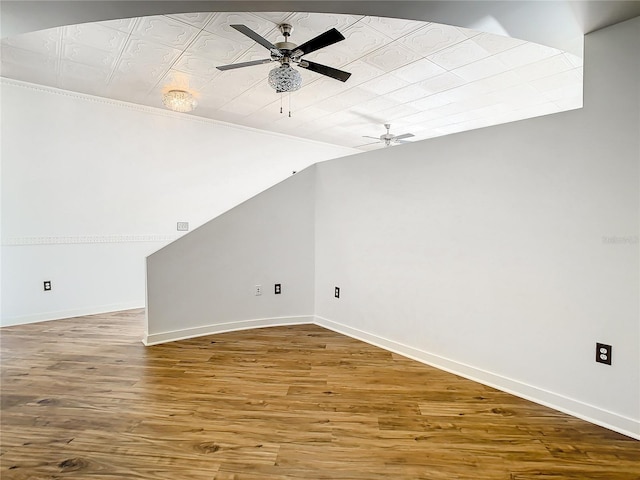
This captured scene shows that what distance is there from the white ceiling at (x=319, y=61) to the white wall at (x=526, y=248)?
3.00 ft

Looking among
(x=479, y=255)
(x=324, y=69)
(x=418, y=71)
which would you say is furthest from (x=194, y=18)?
(x=479, y=255)

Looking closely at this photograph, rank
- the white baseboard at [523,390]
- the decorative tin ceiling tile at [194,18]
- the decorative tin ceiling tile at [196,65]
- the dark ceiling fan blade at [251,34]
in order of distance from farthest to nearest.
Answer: the decorative tin ceiling tile at [196,65] < the decorative tin ceiling tile at [194,18] < the dark ceiling fan blade at [251,34] < the white baseboard at [523,390]

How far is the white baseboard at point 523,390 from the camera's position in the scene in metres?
2.04

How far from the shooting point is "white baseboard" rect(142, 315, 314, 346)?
11.3 ft

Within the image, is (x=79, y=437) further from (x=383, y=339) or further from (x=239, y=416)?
(x=383, y=339)

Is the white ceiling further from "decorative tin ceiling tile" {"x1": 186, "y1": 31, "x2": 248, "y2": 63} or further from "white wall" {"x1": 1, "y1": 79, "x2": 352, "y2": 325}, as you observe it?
"white wall" {"x1": 1, "y1": 79, "x2": 352, "y2": 325}

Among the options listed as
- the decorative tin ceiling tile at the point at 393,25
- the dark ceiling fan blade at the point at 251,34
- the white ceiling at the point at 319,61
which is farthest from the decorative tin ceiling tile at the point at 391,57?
the dark ceiling fan blade at the point at 251,34

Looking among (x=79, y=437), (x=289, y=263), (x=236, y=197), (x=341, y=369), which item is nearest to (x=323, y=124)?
(x=236, y=197)

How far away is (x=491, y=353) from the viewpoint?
2.61 metres

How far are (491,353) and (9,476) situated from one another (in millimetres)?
2837

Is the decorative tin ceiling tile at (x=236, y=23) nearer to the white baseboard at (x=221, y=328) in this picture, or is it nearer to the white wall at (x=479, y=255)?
the white wall at (x=479, y=255)

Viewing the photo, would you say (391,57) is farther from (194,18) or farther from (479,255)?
(479,255)

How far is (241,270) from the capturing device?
387 cm

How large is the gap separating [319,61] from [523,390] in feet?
10.5
